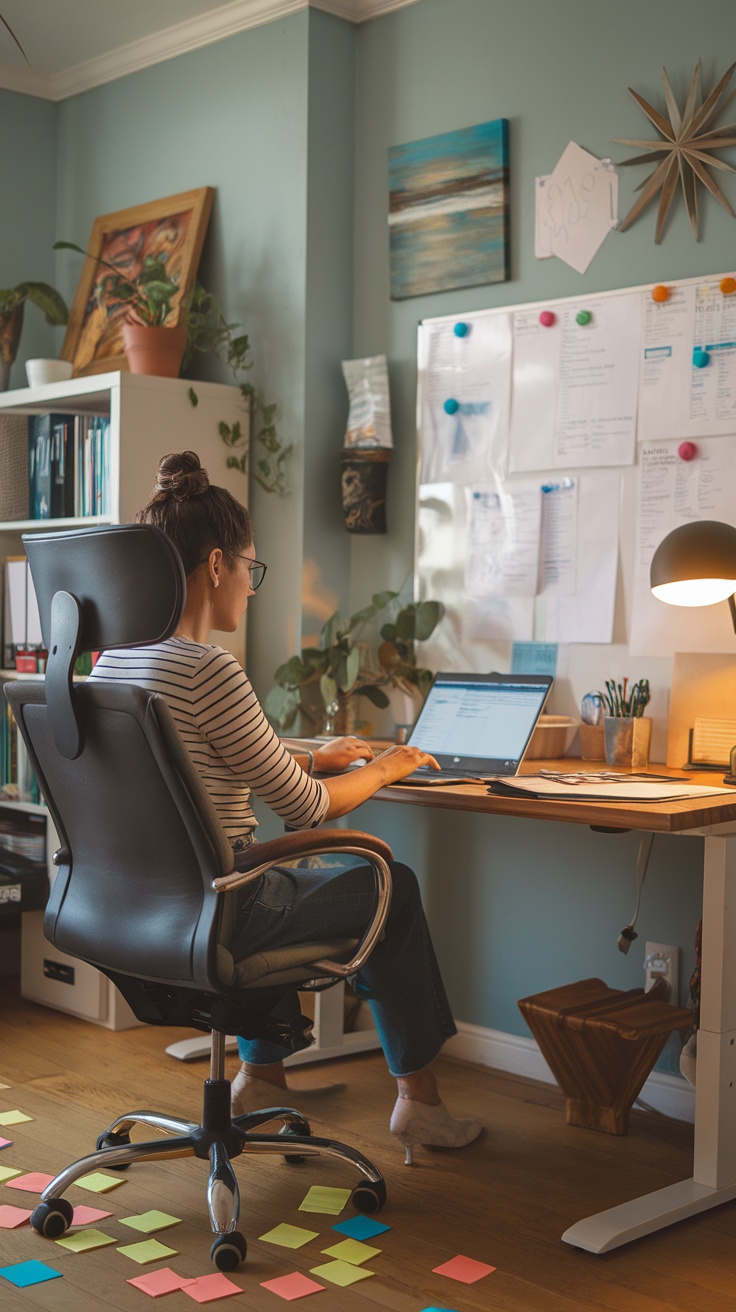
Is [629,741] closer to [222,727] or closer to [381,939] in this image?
[381,939]

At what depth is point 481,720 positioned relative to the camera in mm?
2908

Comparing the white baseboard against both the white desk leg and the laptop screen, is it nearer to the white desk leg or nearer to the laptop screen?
the white desk leg

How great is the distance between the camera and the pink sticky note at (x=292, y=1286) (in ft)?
6.81

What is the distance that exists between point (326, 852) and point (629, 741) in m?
0.89

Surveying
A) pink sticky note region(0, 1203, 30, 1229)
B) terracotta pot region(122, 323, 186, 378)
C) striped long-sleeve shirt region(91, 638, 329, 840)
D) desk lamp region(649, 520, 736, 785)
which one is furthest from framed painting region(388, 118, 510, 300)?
pink sticky note region(0, 1203, 30, 1229)

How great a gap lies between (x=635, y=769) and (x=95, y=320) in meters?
2.19

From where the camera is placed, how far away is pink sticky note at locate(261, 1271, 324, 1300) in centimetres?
208

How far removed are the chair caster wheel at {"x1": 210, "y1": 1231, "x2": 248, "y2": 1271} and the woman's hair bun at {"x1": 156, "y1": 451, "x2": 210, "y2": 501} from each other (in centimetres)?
116

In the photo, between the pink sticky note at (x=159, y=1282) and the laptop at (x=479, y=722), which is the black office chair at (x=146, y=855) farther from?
the laptop at (x=479, y=722)

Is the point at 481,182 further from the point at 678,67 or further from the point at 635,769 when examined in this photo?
the point at 635,769

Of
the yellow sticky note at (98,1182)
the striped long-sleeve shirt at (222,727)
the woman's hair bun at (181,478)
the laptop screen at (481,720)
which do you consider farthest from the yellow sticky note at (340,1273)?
the woman's hair bun at (181,478)

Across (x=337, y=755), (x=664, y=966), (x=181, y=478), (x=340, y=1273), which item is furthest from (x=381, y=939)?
(x=181, y=478)

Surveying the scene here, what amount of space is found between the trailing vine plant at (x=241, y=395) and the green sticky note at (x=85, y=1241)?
6.19 feet

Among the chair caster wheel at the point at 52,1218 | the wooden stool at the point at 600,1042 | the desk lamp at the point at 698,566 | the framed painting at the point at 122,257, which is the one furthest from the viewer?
the framed painting at the point at 122,257
